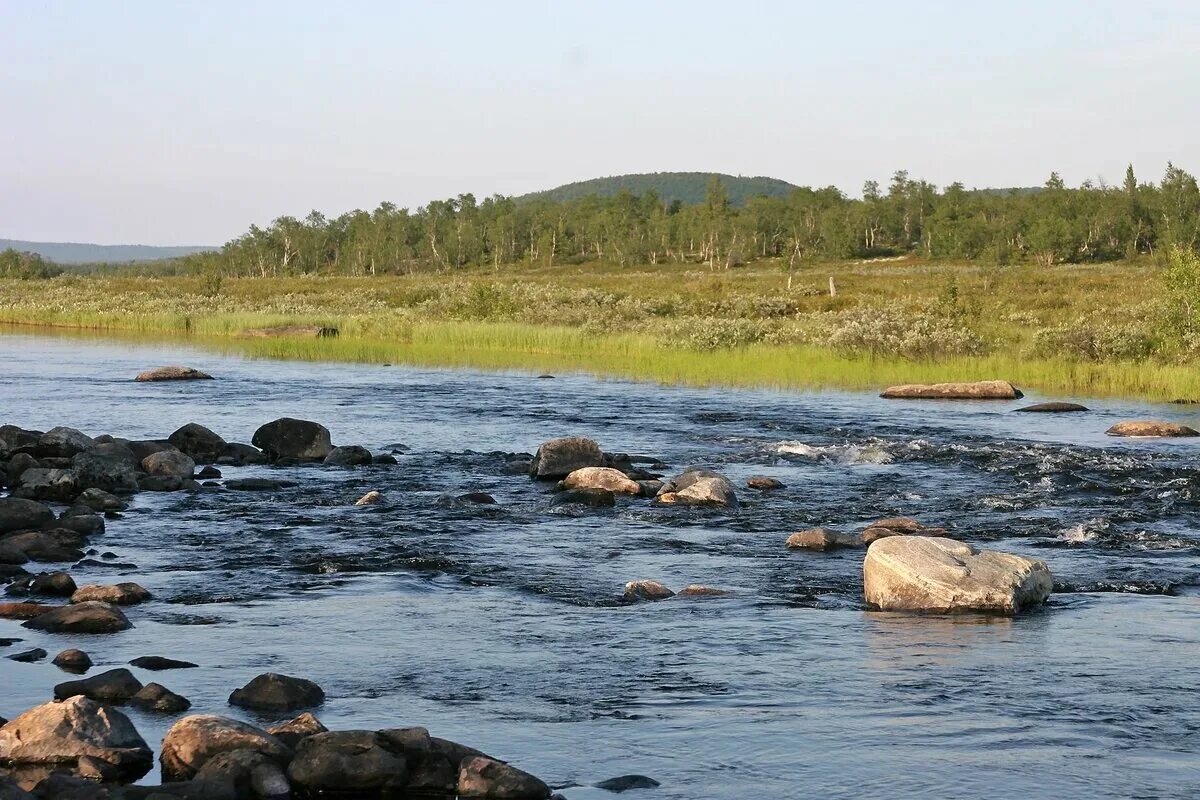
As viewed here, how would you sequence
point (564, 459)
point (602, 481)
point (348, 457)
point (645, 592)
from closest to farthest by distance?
point (645, 592)
point (602, 481)
point (564, 459)
point (348, 457)

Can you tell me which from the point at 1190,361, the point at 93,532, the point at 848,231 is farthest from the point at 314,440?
the point at 848,231

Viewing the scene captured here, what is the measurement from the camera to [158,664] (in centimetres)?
995

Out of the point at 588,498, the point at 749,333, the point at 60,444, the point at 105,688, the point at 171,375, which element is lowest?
the point at 105,688

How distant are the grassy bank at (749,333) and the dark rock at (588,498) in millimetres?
18086

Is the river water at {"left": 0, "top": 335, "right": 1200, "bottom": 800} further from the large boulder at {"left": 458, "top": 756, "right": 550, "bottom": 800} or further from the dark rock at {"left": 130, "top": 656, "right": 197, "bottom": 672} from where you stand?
the large boulder at {"left": 458, "top": 756, "right": 550, "bottom": 800}

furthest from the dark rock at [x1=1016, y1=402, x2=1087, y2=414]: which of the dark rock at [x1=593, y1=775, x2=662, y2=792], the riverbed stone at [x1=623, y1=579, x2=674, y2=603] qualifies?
the dark rock at [x1=593, y1=775, x2=662, y2=792]

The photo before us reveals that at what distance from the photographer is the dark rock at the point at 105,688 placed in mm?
9086

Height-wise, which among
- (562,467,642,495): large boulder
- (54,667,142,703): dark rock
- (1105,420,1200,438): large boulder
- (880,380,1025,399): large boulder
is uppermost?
(880,380,1025,399): large boulder

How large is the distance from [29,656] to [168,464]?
997 cm

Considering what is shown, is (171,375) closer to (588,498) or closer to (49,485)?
(49,485)

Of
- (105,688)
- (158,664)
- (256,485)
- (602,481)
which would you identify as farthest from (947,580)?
(256,485)

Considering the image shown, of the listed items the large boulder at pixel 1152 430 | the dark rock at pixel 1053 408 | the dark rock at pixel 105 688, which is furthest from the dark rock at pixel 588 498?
the dark rock at pixel 1053 408

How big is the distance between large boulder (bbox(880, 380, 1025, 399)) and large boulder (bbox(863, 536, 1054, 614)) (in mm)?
20494

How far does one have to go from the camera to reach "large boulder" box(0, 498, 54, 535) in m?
14.9
